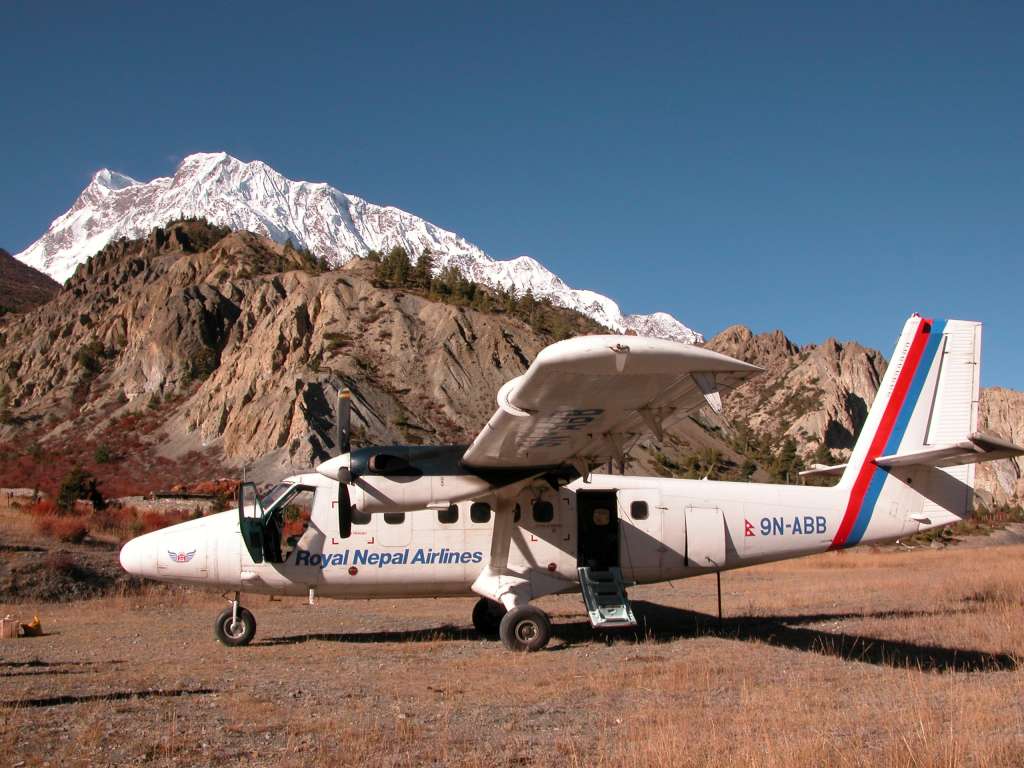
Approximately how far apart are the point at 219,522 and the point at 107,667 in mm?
3370

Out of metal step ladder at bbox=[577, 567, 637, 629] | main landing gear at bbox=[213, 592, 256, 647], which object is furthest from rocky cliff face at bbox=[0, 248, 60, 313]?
metal step ladder at bbox=[577, 567, 637, 629]

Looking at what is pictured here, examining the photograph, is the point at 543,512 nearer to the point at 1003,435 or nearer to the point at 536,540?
the point at 536,540

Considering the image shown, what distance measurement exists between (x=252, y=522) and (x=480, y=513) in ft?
11.8

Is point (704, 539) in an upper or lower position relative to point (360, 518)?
lower

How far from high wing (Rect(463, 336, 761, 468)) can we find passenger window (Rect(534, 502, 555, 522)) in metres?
1.86

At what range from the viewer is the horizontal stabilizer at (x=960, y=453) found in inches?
451

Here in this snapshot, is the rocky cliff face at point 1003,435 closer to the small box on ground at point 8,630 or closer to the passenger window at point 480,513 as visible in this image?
the passenger window at point 480,513

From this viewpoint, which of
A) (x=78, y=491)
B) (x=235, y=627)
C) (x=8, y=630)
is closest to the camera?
(x=235, y=627)

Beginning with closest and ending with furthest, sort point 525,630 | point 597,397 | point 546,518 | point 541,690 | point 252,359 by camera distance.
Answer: point 541,690, point 597,397, point 525,630, point 546,518, point 252,359

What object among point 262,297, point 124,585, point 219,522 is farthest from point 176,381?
point 219,522

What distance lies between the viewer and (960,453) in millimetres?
12562

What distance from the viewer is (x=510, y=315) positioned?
3007 inches

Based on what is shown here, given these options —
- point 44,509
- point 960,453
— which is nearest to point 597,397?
point 960,453

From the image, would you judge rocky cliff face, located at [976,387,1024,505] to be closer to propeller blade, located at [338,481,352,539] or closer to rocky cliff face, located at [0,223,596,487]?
rocky cliff face, located at [0,223,596,487]
